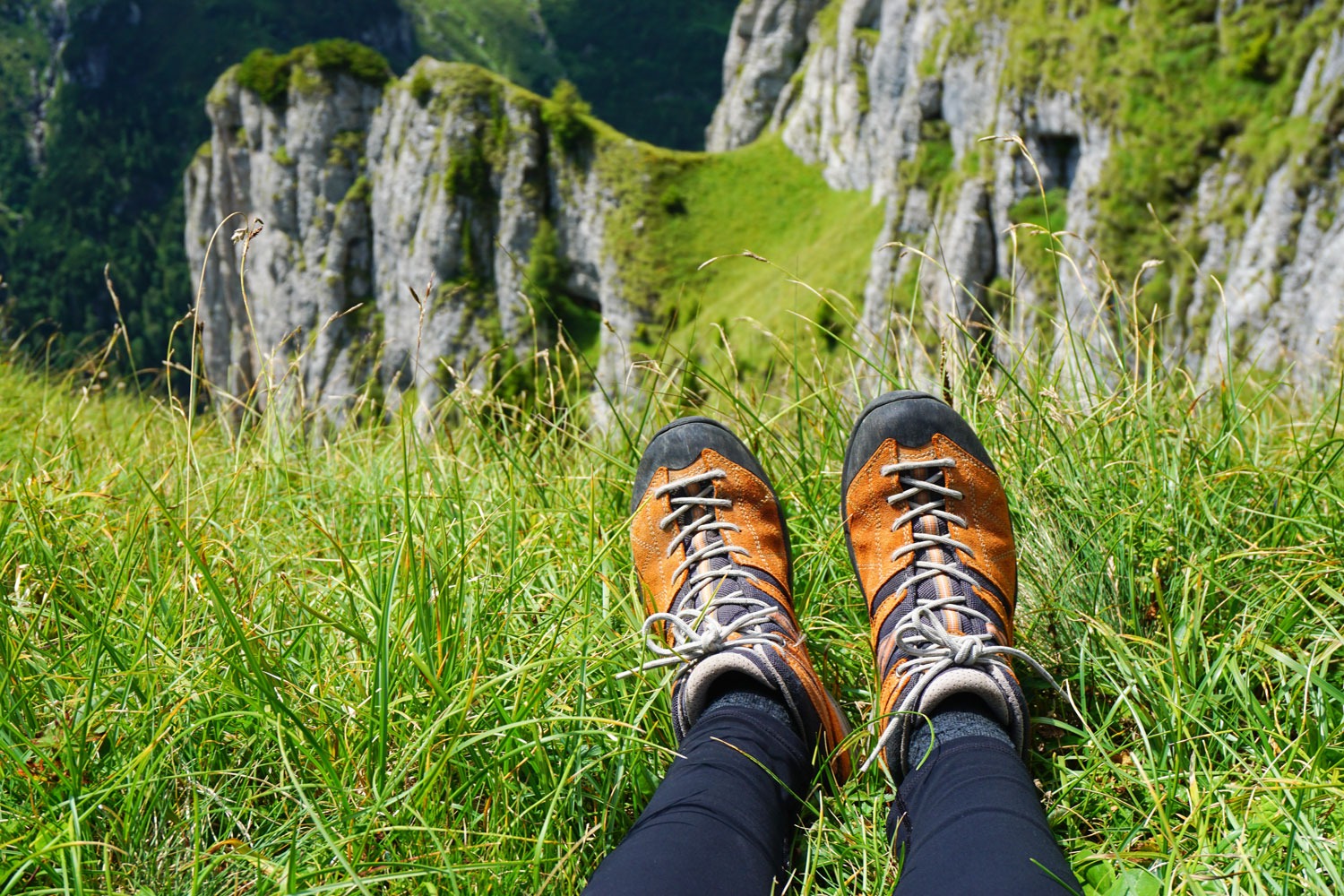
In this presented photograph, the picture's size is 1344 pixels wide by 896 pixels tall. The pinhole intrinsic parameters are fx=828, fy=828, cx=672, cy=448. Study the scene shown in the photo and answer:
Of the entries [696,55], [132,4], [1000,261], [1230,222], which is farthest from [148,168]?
[1230,222]

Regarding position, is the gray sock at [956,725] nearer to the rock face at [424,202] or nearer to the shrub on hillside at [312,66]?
the rock face at [424,202]

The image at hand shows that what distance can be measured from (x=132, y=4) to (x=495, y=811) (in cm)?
18318

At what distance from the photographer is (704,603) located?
220 cm

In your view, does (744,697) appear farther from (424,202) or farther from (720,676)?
(424,202)

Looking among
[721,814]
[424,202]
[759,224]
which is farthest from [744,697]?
[424,202]

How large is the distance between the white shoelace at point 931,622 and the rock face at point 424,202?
182 feet

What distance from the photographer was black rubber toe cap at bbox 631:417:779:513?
250 cm

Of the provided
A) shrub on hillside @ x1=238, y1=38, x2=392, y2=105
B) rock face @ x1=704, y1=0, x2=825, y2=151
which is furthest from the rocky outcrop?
rock face @ x1=704, y1=0, x2=825, y2=151

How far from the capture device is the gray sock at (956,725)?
5.84 ft

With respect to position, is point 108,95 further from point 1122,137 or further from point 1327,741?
point 1327,741

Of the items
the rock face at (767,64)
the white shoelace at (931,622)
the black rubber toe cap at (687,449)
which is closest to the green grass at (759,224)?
the rock face at (767,64)

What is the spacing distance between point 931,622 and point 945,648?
6.0 inches

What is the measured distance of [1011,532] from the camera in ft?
7.16

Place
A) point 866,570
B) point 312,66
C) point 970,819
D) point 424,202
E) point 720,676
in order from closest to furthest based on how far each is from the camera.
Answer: point 970,819, point 720,676, point 866,570, point 424,202, point 312,66
